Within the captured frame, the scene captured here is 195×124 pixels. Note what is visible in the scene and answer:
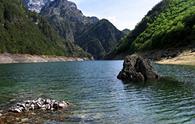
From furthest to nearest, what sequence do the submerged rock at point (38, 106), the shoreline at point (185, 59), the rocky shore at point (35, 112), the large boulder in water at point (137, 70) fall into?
1. the shoreline at point (185, 59)
2. the large boulder in water at point (137, 70)
3. the submerged rock at point (38, 106)
4. the rocky shore at point (35, 112)

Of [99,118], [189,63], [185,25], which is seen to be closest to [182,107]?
[99,118]

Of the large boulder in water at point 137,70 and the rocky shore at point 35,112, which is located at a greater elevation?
the large boulder in water at point 137,70

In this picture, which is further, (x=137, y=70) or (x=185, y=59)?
(x=185, y=59)

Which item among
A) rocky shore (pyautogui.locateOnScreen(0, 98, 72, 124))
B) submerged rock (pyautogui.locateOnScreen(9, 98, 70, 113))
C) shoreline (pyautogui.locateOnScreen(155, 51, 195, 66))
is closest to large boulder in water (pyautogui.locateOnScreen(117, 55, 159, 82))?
rocky shore (pyautogui.locateOnScreen(0, 98, 72, 124))

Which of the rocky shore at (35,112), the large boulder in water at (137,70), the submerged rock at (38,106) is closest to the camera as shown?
the rocky shore at (35,112)

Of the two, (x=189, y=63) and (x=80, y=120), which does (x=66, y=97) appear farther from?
(x=189, y=63)

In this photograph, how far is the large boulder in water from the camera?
233 ft

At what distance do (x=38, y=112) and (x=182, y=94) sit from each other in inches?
763

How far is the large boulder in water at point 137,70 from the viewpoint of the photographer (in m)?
70.9

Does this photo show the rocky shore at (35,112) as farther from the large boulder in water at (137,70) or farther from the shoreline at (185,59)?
the shoreline at (185,59)

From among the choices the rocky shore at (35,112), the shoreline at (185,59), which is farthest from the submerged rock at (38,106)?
the shoreline at (185,59)

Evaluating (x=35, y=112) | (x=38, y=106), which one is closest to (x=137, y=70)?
(x=38, y=106)

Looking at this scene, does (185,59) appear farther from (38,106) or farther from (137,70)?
(38,106)

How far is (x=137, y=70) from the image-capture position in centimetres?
7225
